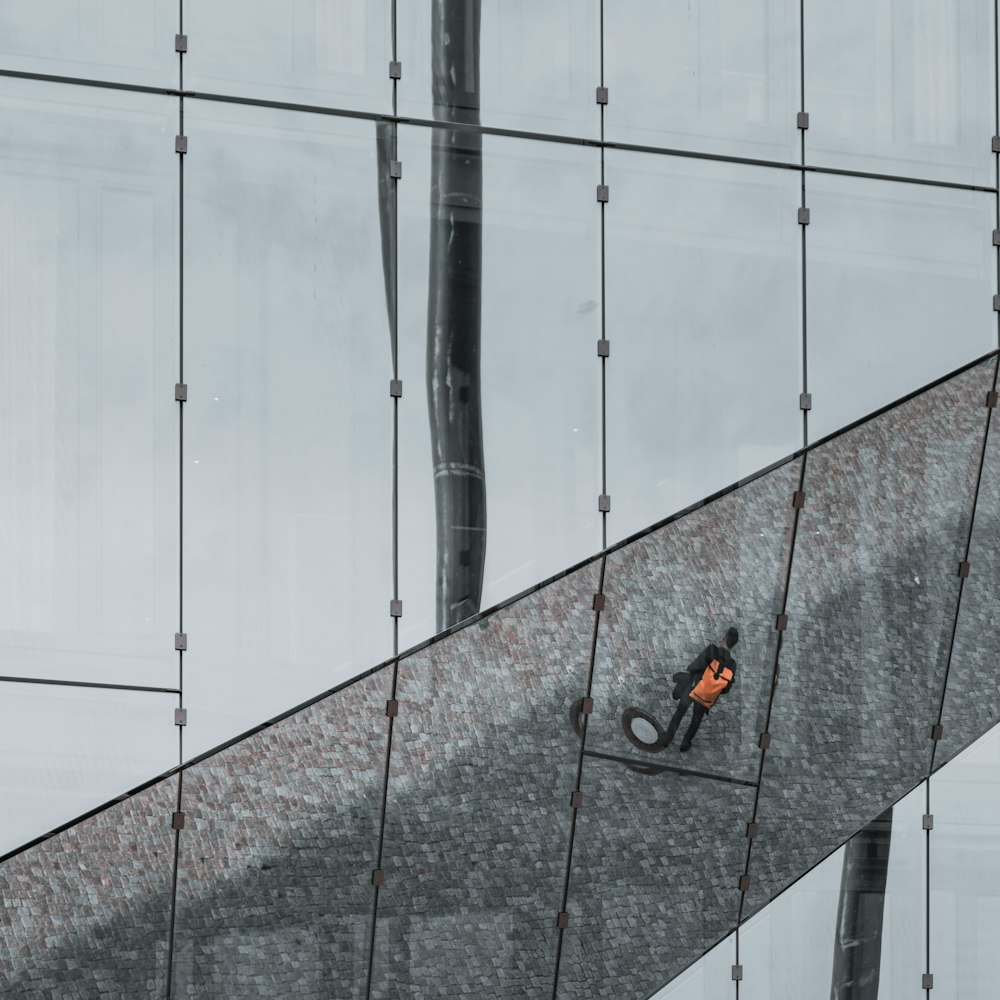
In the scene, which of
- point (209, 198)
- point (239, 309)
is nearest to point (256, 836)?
point (239, 309)

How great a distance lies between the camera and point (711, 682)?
28.6 ft

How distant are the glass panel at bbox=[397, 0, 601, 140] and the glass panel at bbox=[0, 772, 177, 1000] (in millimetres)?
3830

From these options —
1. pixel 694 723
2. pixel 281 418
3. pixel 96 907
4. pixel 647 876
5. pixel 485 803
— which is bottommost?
pixel 647 876

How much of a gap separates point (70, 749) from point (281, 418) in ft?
6.27

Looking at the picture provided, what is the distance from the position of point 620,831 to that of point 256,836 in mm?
1879

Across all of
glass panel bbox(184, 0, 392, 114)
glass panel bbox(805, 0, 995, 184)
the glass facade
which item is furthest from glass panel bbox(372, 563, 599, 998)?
glass panel bbox(805, 0, 995, 184)

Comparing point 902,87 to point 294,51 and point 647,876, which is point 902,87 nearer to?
point 294,51

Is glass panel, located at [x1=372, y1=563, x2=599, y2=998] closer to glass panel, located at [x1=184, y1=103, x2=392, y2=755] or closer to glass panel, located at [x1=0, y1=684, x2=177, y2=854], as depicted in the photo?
glass panel, located at [x1=184, y1=103, x2=392, y2=755]

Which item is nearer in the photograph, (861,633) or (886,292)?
(861,633)

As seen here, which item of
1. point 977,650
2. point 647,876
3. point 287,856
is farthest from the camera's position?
point 977,650

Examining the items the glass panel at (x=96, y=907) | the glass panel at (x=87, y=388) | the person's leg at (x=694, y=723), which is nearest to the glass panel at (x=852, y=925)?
the person's leg at (x=694, y=723)

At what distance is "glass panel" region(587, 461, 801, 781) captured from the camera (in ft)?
27.9

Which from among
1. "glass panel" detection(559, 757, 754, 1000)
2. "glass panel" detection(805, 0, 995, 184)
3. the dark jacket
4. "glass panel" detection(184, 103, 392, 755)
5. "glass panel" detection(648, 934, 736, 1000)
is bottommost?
"glass panel" detection(648, 934, 736, 1000)

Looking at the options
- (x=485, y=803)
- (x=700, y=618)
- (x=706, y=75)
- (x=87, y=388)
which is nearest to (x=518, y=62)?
(x=706, y=75)
